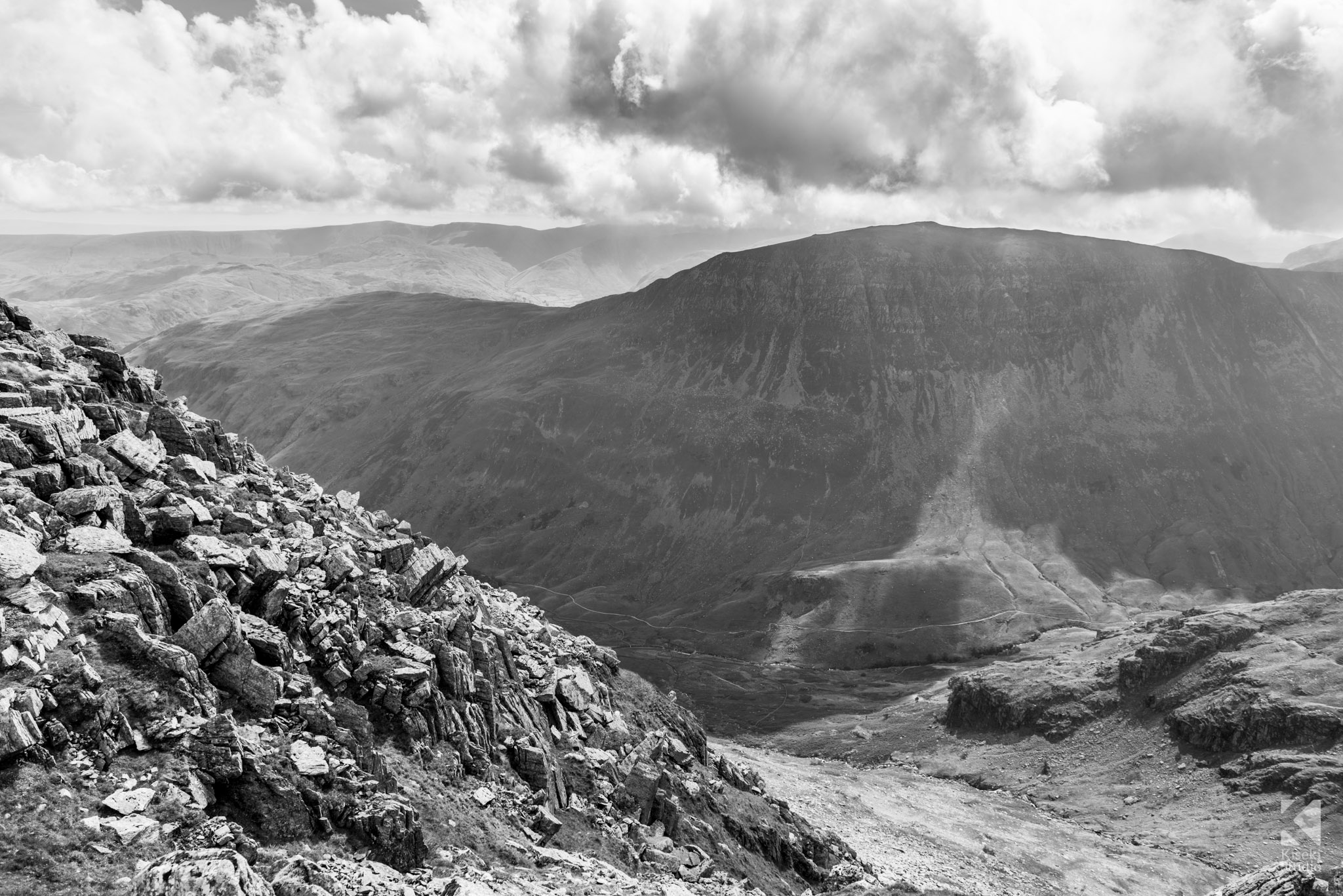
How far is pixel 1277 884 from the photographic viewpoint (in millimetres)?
30438

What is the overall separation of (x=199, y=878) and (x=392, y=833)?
817cm

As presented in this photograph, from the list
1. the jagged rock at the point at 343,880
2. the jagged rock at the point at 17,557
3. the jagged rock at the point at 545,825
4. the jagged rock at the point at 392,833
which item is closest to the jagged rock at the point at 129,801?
the jagged rock at the point at 343,880

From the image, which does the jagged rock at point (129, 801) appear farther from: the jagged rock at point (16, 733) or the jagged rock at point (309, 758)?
the jagged rock at point (309, 758)

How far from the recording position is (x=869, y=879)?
50906 millimetres

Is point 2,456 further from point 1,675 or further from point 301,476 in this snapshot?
point 301,476

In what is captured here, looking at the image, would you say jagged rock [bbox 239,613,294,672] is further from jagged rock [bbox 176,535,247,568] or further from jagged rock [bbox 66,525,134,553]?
jagged rock [bbox 66,525,134,553]

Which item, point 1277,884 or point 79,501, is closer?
point 1277,884

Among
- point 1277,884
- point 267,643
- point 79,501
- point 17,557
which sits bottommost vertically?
point 1277,884

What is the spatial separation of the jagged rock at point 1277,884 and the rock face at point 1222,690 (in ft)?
272

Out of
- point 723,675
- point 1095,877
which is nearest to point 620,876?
point 1095,877

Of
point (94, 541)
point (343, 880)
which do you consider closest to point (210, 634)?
point (94, 541)

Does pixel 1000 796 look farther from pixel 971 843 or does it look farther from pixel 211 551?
pixel 211 551

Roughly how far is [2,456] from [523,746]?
23894 millimetres

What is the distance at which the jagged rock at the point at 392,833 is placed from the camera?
27953 millimetres
